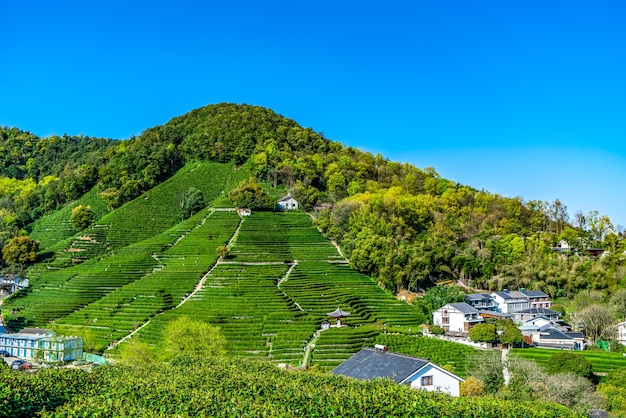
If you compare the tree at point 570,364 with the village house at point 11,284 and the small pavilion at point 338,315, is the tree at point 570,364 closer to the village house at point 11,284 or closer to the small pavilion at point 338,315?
the small pavilion at point 338,315

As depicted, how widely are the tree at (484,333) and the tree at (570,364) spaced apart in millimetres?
10505

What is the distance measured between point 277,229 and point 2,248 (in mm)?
39572

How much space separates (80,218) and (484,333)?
62903 millimetres

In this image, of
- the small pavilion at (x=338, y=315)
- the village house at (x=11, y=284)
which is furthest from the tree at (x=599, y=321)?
the village house at (x=11, y=284)

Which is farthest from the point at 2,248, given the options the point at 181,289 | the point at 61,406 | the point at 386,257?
the point at 61,406

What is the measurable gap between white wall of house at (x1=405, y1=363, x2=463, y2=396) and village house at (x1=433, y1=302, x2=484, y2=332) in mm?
27481

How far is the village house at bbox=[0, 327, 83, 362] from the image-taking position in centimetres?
4900

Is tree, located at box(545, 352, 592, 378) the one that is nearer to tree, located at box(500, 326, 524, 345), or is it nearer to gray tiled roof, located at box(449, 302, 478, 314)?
tree, located at box(500, 326, 524, 345)

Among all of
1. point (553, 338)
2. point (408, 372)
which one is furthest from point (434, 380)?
point (553, 338)

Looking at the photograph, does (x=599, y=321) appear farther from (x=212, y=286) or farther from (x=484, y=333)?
(x=212, y=286)

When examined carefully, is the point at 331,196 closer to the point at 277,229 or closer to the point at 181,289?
the point at 277,229

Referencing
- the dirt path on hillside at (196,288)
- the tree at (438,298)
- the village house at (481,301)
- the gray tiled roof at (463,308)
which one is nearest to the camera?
the dirt path on hillside at (196,288)

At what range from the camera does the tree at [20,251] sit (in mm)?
75875

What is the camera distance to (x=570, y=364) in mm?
42562
